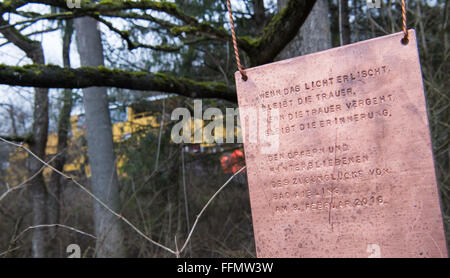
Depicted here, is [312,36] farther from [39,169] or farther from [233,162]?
[39,169]

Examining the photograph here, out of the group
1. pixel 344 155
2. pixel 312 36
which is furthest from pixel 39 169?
pixel 344 155

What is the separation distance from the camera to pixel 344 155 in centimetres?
145

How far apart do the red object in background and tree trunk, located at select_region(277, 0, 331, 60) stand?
232cm

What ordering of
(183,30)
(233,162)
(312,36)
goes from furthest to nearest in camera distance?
(233,162), (312,36), (183,30)

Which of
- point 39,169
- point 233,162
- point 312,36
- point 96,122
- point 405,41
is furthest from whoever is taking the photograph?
point 39,169

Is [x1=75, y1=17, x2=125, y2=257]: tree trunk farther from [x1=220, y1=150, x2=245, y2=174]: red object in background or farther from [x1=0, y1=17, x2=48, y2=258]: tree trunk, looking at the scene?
[x1=220, y1=150, x2=245, y2=174]: red object in background

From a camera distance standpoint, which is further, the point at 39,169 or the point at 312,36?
the point at 39,169

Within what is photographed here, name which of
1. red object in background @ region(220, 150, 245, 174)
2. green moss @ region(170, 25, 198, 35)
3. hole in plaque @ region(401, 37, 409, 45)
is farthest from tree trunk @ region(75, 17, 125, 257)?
hole in plaque @ region(401, 37, 409, 45)

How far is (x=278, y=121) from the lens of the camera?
1.56 meters

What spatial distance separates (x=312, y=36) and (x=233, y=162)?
9.81 ft

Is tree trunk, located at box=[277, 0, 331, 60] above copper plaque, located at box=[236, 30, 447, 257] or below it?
above

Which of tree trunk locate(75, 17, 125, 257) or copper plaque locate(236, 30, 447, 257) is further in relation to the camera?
tree trunk locate(75, 17, 125, 257)

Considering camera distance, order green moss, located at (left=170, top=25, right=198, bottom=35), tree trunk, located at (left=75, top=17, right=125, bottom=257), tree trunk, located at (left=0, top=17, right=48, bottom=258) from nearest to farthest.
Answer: green moss, located at (left=170, top=25, right=198, bottom=35), tree trunk, located at (left=75, top=17, right=125, bottom=257), tree trunk, located at (left=0, top=17, right=48, bottom=258)

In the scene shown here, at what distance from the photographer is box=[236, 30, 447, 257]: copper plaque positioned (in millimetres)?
1364
